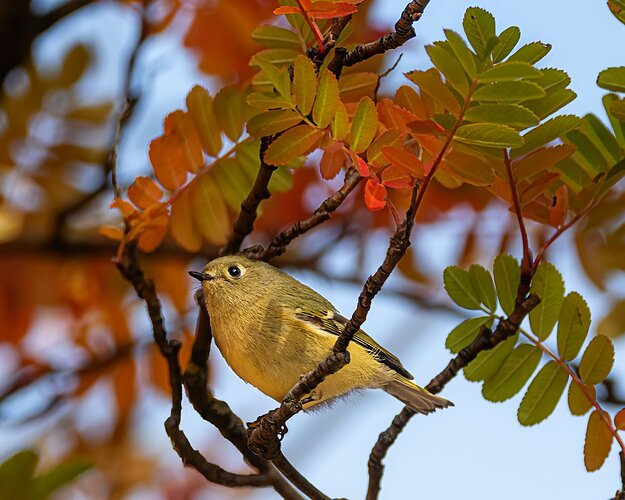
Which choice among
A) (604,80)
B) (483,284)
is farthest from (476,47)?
(483,284)

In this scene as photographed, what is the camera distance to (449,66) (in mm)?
2223

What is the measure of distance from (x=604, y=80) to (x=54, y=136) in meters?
3.18

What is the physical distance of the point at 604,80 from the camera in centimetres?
236

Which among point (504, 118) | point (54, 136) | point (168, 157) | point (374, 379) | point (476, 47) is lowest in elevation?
point (374, 379)

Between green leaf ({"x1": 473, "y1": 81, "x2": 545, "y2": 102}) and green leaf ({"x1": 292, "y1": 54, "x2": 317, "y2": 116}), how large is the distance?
0.42 metres

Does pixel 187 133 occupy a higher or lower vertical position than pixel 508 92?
lower

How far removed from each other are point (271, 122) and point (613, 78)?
0.91m

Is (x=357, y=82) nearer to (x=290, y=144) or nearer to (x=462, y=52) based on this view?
(x=290, y=144)

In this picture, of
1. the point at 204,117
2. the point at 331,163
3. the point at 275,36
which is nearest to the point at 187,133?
the point at 204,117

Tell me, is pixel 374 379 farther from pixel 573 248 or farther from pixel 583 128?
pixel 583 128

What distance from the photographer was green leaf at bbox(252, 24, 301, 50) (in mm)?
2752

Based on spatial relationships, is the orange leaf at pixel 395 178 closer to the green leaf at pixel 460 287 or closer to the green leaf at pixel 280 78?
the green leaf at pixel 280 78

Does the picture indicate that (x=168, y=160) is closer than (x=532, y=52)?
No

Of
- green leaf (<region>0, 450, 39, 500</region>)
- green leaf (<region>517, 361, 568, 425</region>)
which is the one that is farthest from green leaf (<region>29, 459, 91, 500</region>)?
green leaf (<region>517, 361, 568, 425</region>)
